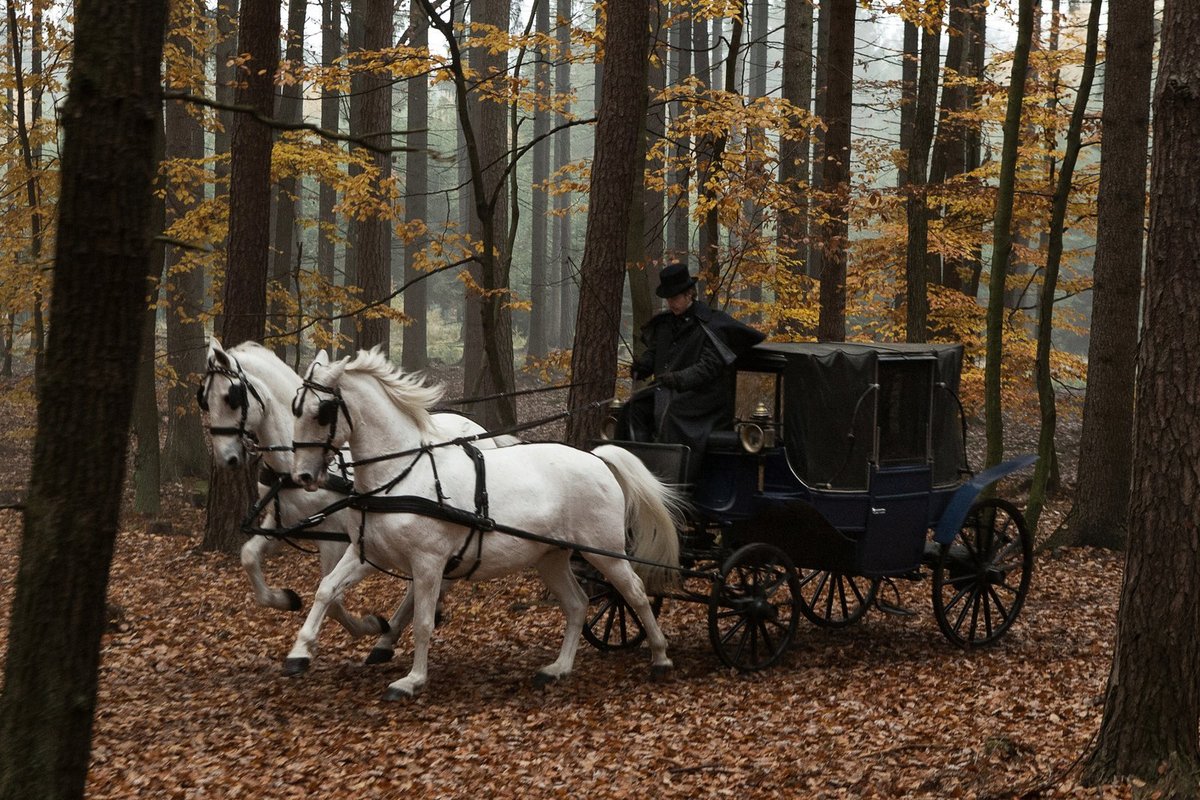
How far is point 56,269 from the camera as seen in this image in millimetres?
4148

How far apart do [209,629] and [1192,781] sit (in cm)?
757

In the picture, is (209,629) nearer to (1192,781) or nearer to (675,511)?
(675,511)

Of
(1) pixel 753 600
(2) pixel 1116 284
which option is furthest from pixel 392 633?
(2) pixel 1116 284

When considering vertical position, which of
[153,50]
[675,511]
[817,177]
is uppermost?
[817,177]

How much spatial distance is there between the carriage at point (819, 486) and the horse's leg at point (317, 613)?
1920 mm

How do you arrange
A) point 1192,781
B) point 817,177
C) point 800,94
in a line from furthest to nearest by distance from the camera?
point 817,177
point 800,94
point 1192,781

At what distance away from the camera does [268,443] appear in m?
8.41

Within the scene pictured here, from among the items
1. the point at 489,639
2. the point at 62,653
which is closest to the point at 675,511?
the point at 489,639

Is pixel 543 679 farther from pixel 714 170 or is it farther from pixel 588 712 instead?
pixel 714 170

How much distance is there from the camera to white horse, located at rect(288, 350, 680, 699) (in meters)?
7.51

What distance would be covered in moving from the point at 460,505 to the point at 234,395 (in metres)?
1.82

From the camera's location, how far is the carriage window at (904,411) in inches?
349

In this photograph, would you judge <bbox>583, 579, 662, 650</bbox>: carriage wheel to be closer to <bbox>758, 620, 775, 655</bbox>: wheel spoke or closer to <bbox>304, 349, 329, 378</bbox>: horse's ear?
<bbox>758, 620, 775, 655</bbox>: wheel spoke

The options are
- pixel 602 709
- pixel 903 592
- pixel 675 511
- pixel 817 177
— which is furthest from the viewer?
pixel 817 177
